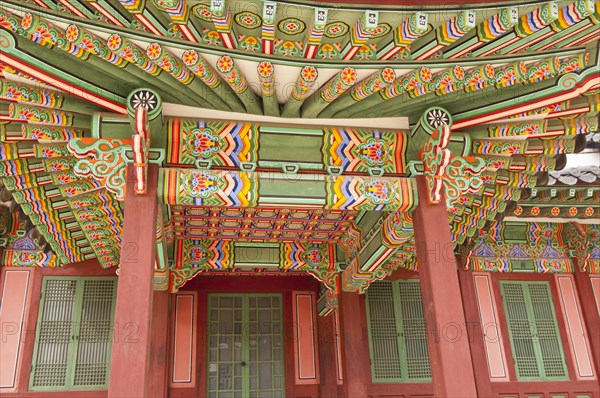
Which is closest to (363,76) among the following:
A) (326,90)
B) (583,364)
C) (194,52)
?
(326,90)

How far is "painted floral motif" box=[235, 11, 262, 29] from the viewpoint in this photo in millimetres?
4112

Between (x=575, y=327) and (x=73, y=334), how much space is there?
7.93 metres

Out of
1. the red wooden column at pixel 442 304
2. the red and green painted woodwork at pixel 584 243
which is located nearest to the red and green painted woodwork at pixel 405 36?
the red wooden column at pixel 442 304

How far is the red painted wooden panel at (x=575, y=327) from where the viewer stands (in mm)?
8633

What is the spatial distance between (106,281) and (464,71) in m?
6.09

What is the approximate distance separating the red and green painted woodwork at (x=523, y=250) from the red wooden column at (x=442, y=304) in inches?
164

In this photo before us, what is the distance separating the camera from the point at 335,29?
432 centimetres

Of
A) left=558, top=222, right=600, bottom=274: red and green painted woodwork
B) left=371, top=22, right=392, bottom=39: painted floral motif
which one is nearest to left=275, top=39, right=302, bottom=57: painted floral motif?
left=371, top=22, right=392, bottom=39: painted floral motif

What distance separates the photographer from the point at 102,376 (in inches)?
301

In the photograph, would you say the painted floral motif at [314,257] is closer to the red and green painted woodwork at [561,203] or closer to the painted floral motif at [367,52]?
the red and green painted woodwork at [561,203]

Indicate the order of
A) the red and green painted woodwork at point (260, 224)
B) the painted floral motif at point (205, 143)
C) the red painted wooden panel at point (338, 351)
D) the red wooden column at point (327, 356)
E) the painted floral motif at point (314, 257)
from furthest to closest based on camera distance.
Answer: the red wooden column at point (327, 356), the red painted wooden panel at point (338, 351), the painted floral motif at point (314, 257), the red and green painted woodwork at point (260, 224), the painted floral motif at point (205, 143)

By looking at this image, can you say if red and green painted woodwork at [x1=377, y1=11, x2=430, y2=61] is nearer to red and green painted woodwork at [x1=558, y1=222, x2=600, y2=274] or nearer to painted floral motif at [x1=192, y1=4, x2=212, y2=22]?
painted floral motif at [x1=192, y1=4, x2=212, y2=22]

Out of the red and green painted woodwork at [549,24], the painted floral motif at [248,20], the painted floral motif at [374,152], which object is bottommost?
the painted floral motif at [374,152]

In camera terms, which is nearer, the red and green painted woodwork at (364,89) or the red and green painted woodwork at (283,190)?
the red and green painted woodwork at (364,89)
